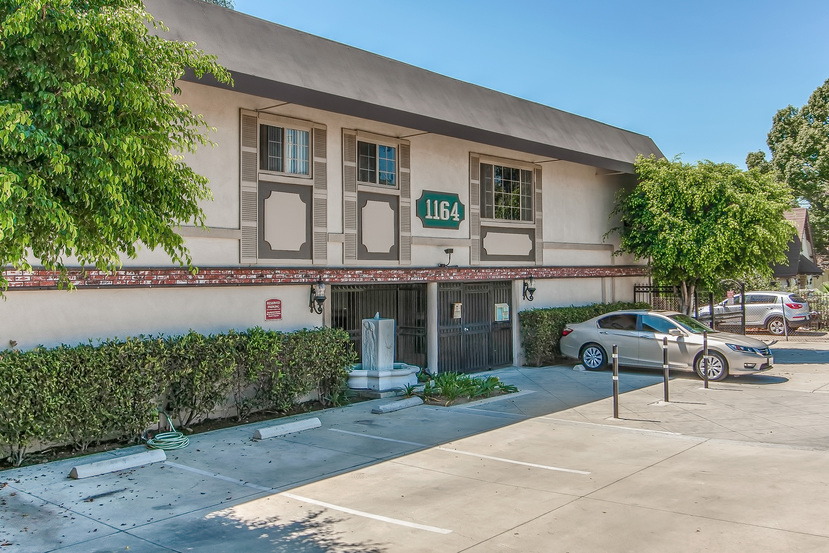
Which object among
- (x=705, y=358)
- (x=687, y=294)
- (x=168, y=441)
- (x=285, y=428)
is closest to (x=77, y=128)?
(x=168, y=441)

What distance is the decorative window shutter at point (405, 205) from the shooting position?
588 inches

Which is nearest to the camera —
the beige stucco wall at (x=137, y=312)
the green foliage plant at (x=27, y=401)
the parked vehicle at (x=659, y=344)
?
the green foliage plant at (x=27, y=401)

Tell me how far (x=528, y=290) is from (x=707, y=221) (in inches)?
210

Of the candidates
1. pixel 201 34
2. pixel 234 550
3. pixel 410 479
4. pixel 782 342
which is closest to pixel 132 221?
pixel 234 550

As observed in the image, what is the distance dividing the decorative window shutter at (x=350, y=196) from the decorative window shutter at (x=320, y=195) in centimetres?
49

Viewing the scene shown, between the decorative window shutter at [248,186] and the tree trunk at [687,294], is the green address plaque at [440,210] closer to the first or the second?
the decorative window shutter at [248,186]

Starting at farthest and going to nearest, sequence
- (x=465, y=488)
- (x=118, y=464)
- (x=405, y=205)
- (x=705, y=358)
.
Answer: (x=405, y=205)
(x=705, y=358)
(x=118, y=464)
(x=465, y=488)

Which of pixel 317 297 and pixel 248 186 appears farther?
pixel 317 297

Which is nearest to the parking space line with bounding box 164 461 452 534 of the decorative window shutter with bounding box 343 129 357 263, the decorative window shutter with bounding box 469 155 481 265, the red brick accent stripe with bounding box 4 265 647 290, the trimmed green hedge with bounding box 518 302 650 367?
the red brick accent stripe with bounding box 4 265 647 290

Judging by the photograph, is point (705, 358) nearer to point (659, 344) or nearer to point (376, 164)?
point (659, 344)

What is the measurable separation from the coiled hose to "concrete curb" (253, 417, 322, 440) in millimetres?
1008

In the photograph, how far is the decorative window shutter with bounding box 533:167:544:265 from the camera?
61.5 ft

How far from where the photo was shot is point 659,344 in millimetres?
16109

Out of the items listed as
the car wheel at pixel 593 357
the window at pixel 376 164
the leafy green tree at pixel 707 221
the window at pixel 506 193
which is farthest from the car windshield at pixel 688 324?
the window at pixel 376 164
